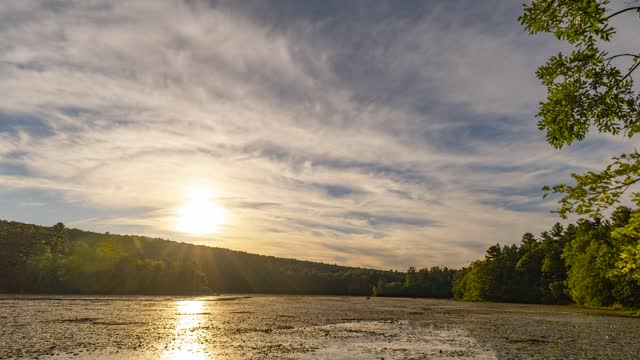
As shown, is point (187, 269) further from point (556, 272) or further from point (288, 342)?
point (288, 342)

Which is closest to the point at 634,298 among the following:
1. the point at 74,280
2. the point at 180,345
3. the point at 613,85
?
the point at 180,345

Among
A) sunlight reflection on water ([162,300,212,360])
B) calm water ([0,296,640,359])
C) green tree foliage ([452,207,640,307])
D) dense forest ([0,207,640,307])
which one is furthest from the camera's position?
dense forest ([0,207,640,307])

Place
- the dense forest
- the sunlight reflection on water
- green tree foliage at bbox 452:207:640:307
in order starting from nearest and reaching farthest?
the sunlight reflection on water, green tree foliage at bbox 452:207:640:307, the dense forest

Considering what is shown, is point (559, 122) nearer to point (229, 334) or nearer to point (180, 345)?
point (180, 345)

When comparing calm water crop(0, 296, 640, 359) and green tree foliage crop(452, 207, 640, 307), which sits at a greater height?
green tree foliage crop(452, 207, 640, 307)

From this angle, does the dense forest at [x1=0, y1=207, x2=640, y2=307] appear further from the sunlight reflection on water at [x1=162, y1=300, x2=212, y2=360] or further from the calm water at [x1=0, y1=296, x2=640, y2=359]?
the sunlight reflection on water at [x1=162, y1=300, x2=212, y2=360]

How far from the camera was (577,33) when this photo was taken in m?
10.0

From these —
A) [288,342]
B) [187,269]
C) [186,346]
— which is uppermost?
[187,269]

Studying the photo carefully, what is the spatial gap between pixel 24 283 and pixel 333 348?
129160 mm

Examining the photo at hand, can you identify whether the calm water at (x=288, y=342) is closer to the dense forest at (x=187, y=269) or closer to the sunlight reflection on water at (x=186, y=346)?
the sunlight reflection on water at (x=186, y=346)

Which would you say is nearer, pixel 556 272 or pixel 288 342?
pixel 288 342

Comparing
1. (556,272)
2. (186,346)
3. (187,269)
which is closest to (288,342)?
(186,346)

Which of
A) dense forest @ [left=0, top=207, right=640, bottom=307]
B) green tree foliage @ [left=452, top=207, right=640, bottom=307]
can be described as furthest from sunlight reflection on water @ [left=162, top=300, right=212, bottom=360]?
dense forest @ [left=0, top=207, right=640, bottom=307]

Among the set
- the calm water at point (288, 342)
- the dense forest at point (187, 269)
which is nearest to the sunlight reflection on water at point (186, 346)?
the calm water at point (288, 342)
